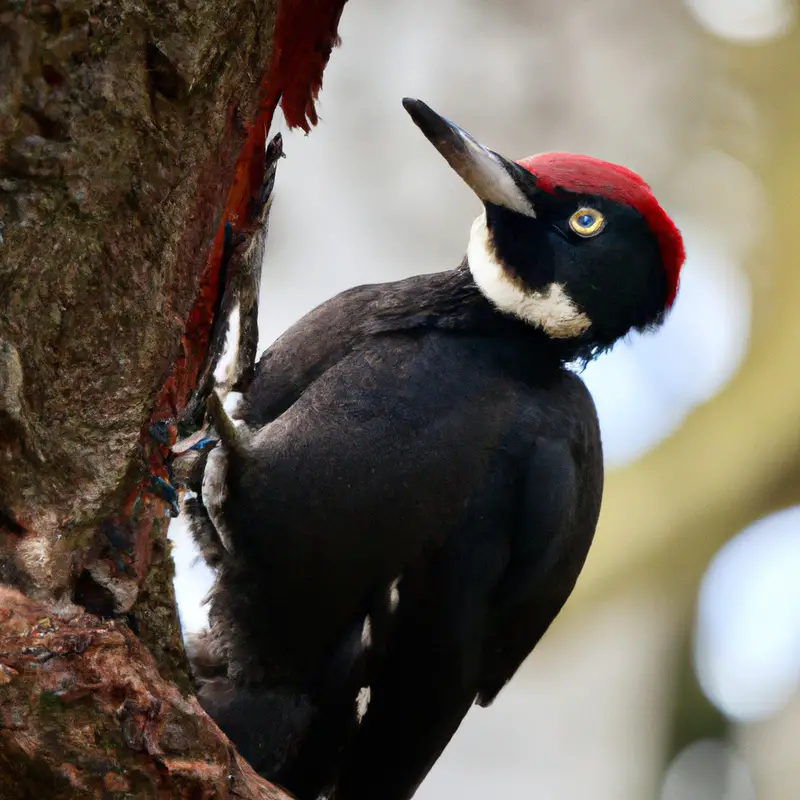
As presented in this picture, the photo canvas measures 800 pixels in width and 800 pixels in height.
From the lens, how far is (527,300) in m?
2.56

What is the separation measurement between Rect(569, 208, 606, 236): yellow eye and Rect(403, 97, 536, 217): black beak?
0.32 ft

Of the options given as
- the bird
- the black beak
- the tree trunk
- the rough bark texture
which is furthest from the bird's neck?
the rough bark texture

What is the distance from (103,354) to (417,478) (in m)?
0.88

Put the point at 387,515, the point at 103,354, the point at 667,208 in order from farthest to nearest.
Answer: the point at 667,208 → the point at 387,515 → the point at 103,354

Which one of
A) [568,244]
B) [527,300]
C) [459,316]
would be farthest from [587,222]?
[459,316]

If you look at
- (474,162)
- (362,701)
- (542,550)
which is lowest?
(362,701)

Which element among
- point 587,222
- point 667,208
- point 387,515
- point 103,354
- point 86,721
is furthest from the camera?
point 667,208

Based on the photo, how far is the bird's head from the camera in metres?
2.56

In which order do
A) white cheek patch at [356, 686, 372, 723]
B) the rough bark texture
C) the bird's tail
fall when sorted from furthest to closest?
white cheek patch at [356, 686, 372, 723] → the bird's tail → the rough bark texture

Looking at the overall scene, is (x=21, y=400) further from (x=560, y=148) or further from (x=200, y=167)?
(x=560, y=148)

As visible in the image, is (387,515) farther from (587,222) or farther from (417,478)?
(587,222)

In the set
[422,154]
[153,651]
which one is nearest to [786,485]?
[422,154]

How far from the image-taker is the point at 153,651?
173 cm

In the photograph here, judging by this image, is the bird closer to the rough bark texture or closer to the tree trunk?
the tree trunk
